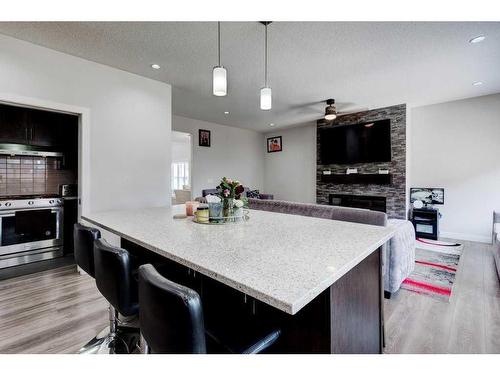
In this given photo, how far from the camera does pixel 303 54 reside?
283 cm

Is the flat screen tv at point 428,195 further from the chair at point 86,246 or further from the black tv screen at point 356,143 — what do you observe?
the chair at point 86,246

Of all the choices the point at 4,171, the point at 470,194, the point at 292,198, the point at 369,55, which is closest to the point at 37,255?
the point at 4,171

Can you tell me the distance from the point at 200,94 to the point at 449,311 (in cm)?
419

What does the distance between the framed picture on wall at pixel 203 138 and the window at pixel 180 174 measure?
4.63m

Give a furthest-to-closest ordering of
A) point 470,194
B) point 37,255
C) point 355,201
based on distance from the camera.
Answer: point 355,201 < point 470,194 < point 37,255

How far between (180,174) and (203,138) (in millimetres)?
5151

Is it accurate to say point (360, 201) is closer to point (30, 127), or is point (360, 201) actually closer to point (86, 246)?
point (86, 246)

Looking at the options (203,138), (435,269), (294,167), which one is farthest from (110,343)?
(294,167)

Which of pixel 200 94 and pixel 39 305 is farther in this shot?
pixel 200 94

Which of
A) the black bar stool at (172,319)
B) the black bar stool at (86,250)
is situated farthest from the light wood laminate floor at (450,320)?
the black bar stool at (86,250)

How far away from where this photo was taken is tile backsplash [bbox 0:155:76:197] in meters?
3.41

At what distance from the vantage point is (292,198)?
23.1 feet
